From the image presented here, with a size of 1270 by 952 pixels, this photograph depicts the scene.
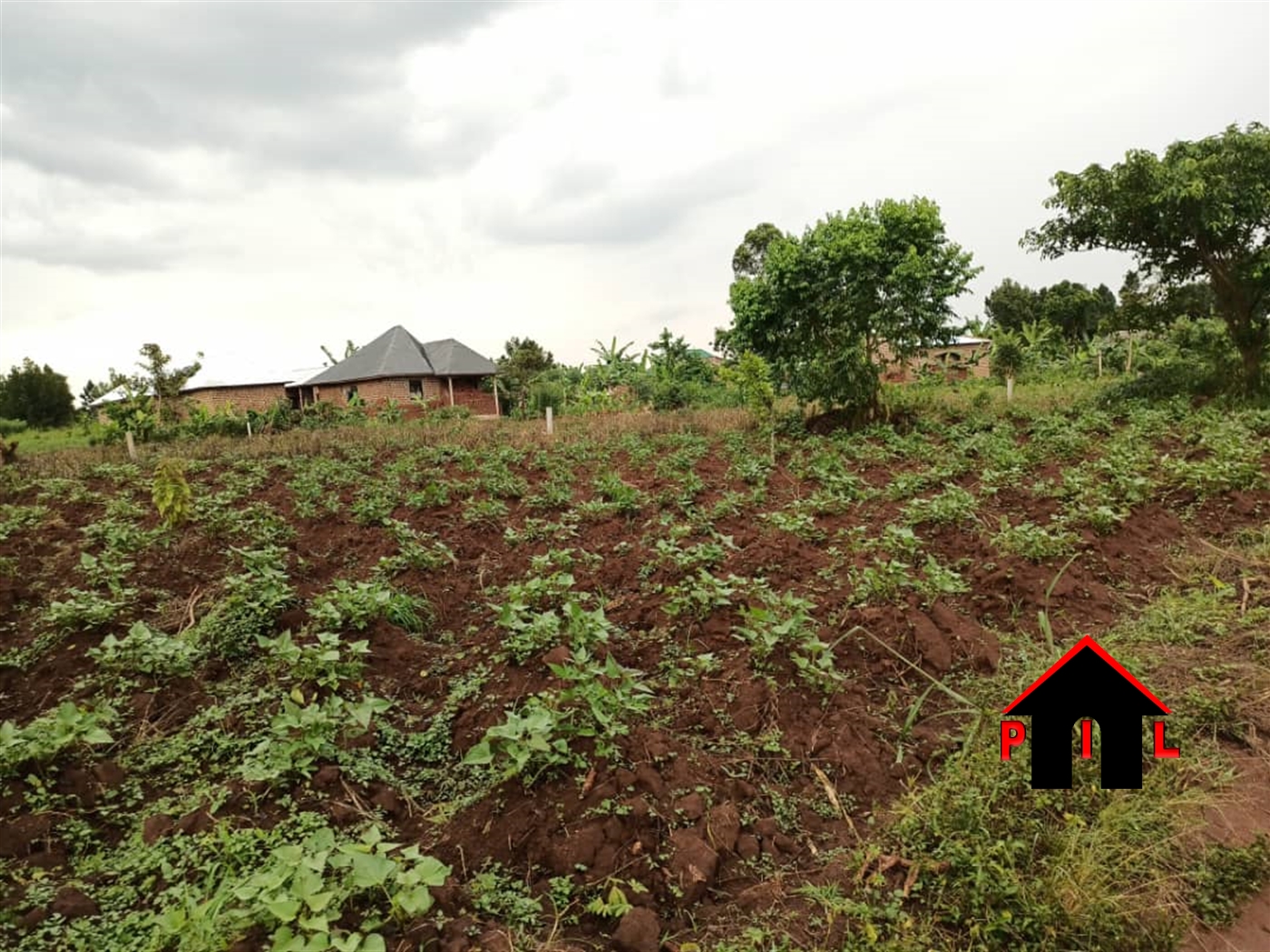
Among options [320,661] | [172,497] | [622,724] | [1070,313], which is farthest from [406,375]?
[1070,313]

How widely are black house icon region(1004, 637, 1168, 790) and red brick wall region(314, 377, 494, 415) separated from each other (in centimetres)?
2333

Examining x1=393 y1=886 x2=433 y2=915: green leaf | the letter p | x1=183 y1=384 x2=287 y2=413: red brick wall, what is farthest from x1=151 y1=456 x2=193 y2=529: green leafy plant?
x1=183 y1=384 x2=287 y2=413: red brick wall

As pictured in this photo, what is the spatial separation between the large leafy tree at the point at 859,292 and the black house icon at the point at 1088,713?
9.10m

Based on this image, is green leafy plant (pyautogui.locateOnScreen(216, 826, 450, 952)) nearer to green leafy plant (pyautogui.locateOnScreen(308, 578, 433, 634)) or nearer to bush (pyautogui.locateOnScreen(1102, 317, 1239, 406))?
green leafy plant (pyautogui.locateOnScreen(308, 578, 433, 634))

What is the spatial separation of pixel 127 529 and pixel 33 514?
173 cm

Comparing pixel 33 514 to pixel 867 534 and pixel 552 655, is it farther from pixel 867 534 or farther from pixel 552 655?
pixel 867 534

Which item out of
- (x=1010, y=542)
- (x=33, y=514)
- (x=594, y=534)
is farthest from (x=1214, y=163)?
(x=33, y=514)

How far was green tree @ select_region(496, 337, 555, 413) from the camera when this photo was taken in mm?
25031

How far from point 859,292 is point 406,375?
1939 centimetres

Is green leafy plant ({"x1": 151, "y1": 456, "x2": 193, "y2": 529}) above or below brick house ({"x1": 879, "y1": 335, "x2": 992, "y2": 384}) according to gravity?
below

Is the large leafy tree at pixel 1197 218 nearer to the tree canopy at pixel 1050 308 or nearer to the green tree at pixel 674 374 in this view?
the green tree at pixel 674 374

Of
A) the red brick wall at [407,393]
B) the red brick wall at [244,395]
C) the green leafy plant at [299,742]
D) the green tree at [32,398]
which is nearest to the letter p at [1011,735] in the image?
the green leafy plant at [299,742]

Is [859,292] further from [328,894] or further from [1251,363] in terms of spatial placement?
[328,894]

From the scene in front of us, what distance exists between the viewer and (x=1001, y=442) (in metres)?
8.15
